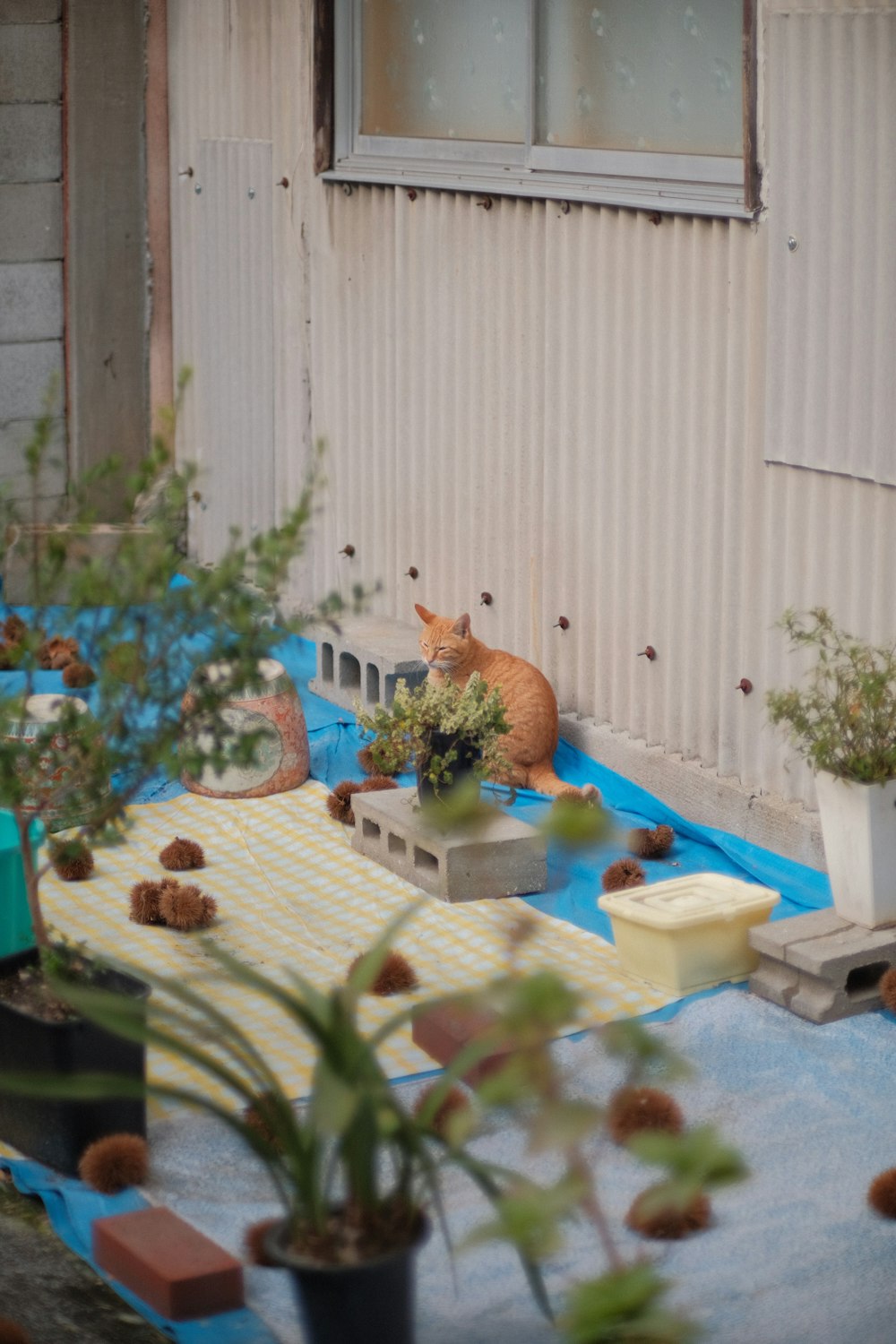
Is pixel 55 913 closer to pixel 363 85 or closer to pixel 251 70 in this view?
pixel 363 85

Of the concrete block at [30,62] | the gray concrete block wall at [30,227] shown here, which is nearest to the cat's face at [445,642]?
the gray concrete block wall at [30,227]

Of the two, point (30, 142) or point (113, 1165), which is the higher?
point (30, 142)

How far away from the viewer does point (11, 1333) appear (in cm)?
253

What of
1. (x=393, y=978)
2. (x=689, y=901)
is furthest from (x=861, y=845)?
(x=393, y=978)

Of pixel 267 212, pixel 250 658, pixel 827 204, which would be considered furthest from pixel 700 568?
pixel 267 212

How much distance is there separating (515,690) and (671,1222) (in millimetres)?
2334

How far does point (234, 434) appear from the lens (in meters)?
7.08

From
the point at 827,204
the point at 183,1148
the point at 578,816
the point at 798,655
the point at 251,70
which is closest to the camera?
the point at 578,816

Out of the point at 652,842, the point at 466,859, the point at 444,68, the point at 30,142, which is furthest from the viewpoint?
the point at 30,142

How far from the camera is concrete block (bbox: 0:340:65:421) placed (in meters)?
7.43

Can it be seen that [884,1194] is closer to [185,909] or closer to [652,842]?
[652,842]

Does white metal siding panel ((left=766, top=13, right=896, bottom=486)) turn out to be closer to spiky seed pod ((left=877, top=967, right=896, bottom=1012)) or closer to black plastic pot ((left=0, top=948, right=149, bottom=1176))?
spiky seed pod ((left=877, top=967, right=896, bottom=1012))

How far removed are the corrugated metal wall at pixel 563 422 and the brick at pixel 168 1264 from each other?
217 cm

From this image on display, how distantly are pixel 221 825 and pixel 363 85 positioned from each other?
8.87 ft
